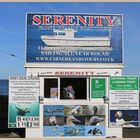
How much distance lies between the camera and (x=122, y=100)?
2180cm

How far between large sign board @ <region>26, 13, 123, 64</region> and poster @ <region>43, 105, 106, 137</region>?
1978mm

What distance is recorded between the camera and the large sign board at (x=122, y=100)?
21.8 m

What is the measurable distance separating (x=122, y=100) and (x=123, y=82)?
756 millimetres

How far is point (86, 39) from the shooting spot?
71.9 feet

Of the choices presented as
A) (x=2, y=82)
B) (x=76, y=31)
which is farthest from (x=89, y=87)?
(x=2, y=82)

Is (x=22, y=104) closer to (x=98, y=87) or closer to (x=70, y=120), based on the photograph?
(x=70, y=120)

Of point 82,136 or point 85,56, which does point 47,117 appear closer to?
point 82,136

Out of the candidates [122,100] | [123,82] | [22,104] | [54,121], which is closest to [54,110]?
[54,121]

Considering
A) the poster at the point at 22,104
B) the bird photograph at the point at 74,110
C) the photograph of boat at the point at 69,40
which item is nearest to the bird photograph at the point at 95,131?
the bird photograph at the point at 74,110

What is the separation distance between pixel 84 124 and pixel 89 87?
1.55m

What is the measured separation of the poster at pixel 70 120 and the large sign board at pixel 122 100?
2.21ft

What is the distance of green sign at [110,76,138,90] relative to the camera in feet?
71.3

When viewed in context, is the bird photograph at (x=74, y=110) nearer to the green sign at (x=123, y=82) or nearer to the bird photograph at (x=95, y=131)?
the bird photograph at (x=95, y=131)

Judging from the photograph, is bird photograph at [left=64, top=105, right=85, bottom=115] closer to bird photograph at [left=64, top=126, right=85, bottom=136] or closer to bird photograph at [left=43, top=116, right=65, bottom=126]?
bird photograph at [left=43, top=116, right=65, bottom=126]
